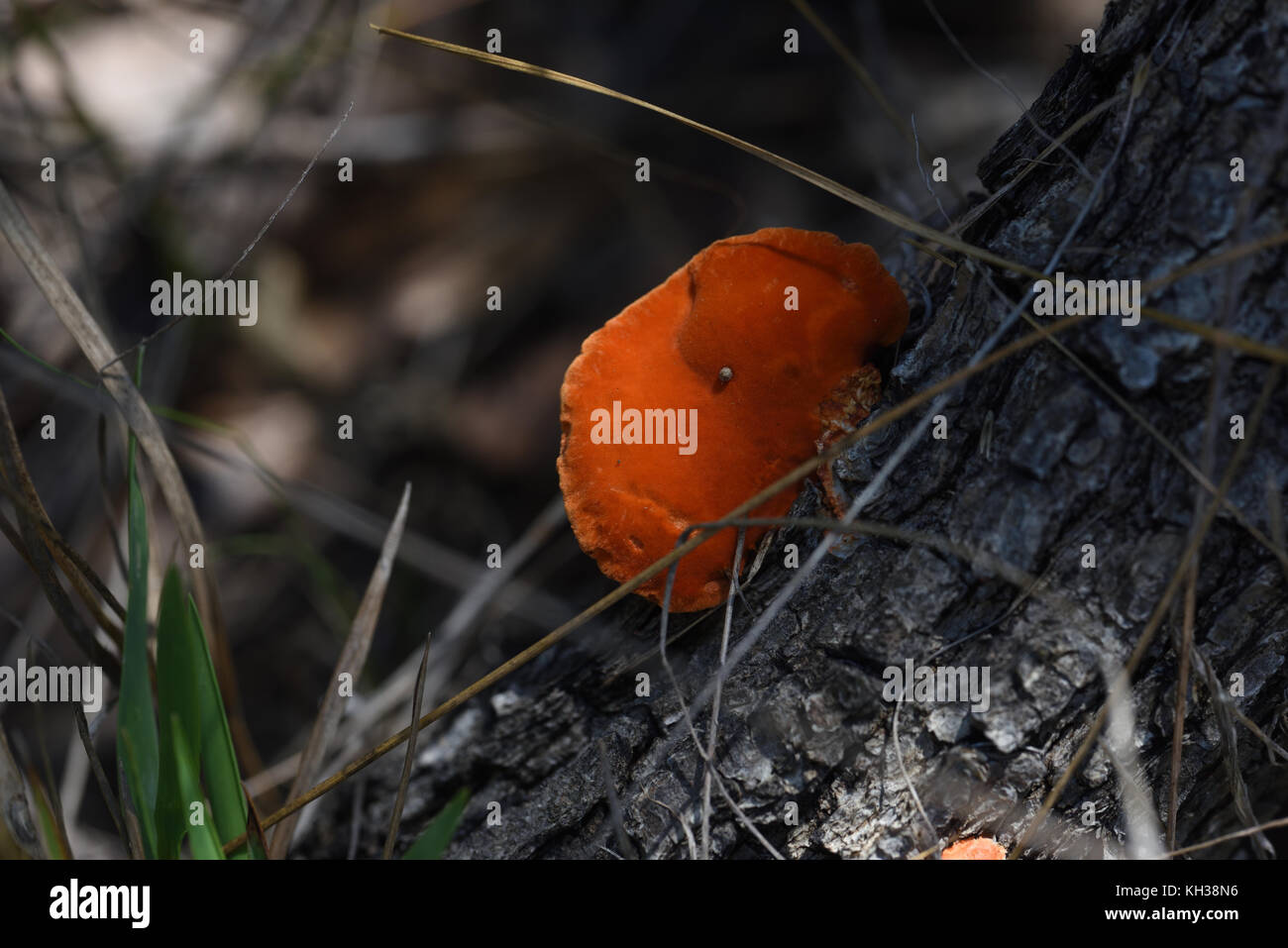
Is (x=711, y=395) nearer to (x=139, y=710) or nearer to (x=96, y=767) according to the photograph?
(x=139, y=710)

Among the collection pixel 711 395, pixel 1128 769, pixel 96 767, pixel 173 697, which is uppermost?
pixel 711 395

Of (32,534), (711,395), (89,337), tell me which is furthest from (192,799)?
(711,395)

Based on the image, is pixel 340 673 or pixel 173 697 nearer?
pixel 173 697

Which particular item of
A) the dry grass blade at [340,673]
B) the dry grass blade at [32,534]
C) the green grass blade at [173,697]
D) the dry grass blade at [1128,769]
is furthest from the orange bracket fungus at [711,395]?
the dry grass blade at [32,534]

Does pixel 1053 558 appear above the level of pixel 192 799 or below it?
above

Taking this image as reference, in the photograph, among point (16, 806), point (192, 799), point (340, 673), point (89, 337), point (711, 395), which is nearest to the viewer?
point (192, 799)

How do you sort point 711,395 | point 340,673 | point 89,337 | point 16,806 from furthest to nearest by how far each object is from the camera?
point 340,673 < point 89,337 < point 711,395 < point 16,806

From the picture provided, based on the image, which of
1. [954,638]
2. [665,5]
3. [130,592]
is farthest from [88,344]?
[665,5]

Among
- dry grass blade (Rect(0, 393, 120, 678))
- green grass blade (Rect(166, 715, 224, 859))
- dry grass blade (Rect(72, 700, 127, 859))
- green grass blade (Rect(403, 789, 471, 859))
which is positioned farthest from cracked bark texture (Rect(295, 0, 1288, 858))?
dry grass blade (Rect(0, 393, 120, 678))
